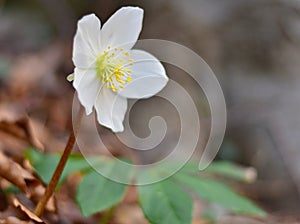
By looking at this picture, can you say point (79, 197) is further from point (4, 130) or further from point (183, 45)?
point (183, 45)

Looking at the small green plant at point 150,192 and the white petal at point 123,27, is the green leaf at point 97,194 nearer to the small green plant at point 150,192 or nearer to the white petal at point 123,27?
the small green plant at point 150,192

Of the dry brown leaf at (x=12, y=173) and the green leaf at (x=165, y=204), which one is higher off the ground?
the green leaf at (x=165, y=204)

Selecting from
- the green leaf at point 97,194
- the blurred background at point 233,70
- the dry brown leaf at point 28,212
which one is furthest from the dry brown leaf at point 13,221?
the blurred background at point 233,70

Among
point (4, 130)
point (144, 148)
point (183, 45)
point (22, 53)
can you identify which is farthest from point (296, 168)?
point (22, 53)

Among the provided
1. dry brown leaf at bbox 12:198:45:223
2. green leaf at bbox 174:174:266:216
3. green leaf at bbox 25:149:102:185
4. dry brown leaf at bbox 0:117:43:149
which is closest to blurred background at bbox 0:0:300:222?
dry brown leaf at bbox 0:117:43:149

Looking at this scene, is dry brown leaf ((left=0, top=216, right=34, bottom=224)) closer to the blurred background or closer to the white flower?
the white flower

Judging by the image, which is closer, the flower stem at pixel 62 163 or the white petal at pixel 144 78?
the flower stem at pixel 62 163
